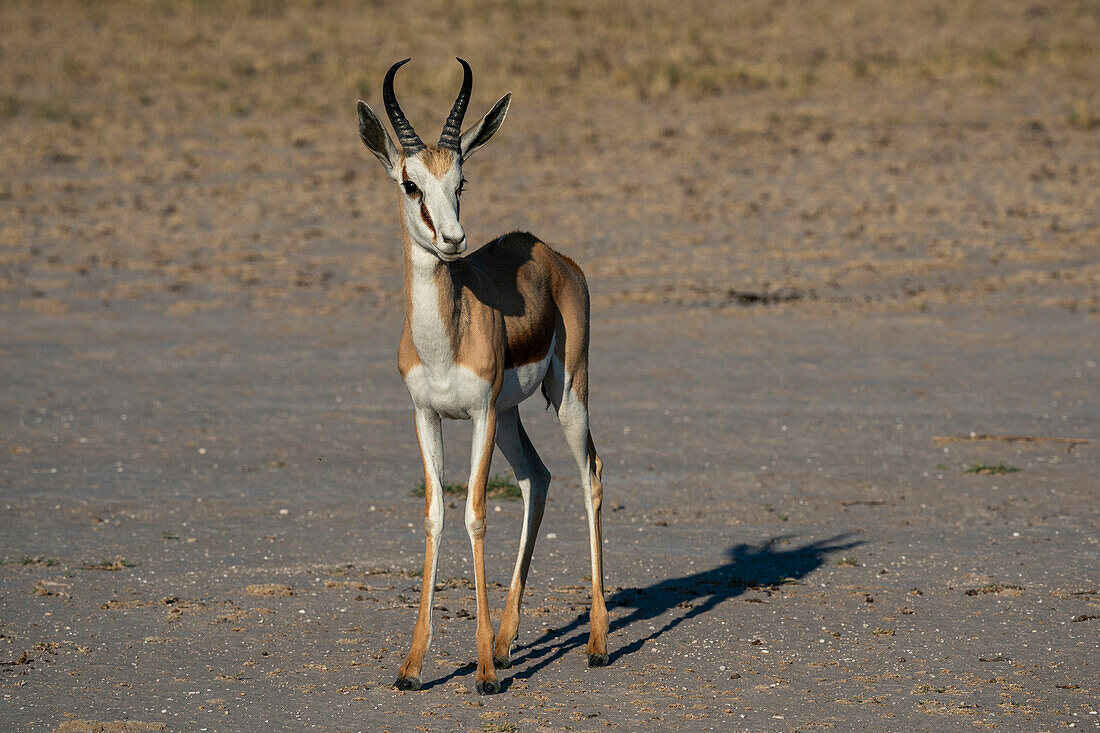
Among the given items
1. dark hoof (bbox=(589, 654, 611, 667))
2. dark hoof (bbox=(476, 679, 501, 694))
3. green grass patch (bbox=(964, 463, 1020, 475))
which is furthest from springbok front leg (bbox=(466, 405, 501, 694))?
green grass patch (bbox=(964, 463, 1020, 475))

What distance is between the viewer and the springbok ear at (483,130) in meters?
6.53

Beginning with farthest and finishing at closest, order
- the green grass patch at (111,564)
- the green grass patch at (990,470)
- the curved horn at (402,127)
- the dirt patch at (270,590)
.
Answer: the green grass patch at (990,470) < the green grass patch at (111,564) < the dirt patch at (270,590) < the curved horn at (402,127)

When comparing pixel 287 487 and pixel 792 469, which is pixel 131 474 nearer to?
pixel 287 487

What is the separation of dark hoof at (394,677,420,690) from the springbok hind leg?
0.95 metres

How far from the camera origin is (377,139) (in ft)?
21.4

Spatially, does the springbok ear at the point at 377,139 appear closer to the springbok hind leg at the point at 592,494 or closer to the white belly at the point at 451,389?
the white belly at the point at 451,389

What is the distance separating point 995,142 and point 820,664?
784 inches

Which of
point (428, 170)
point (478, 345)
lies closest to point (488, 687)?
point (478, 345)

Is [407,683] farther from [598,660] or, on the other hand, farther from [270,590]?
[270,590]

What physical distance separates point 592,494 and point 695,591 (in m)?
1.41

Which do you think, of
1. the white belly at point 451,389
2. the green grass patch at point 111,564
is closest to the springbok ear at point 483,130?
the white belly at point 451,389

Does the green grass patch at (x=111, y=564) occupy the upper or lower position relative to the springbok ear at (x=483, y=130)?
lower

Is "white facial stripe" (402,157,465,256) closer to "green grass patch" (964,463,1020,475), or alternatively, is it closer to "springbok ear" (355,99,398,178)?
"springbok ear" (355,99,398,178)

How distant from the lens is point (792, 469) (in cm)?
1135
